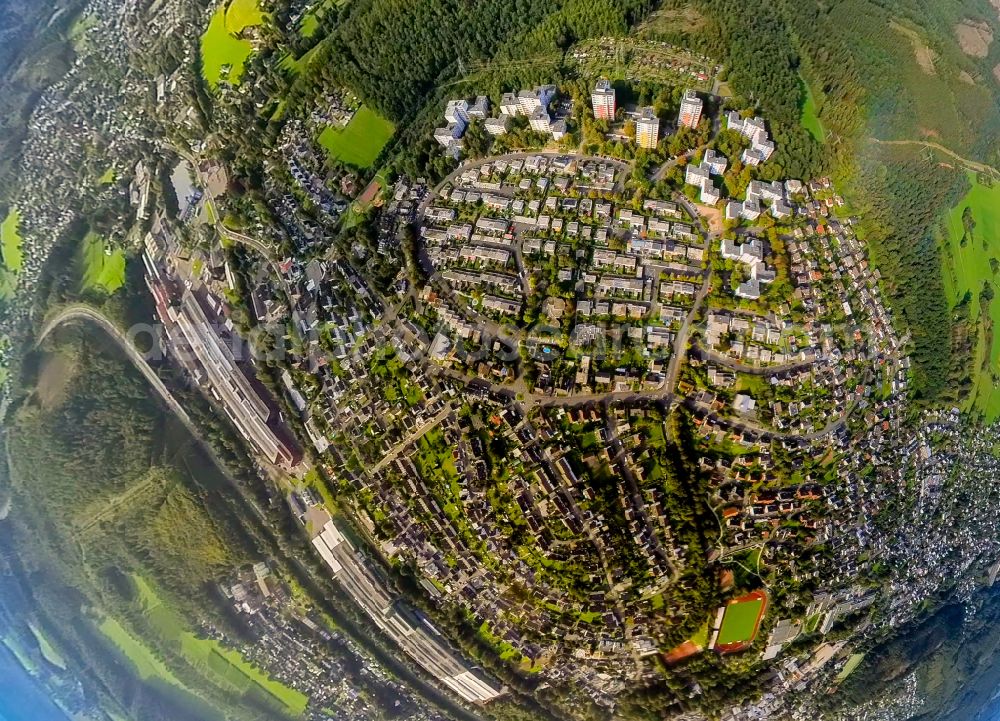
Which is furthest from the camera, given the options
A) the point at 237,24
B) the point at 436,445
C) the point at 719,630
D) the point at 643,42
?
the point at 237,24

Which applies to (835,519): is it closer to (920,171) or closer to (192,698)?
(920,171)

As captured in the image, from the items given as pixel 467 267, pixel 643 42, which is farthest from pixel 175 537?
pixel 643 42

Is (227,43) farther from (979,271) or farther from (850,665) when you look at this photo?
(850,665)

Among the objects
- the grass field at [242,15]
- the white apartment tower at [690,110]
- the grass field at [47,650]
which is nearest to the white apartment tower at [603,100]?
the white apartment tower at [690,110]

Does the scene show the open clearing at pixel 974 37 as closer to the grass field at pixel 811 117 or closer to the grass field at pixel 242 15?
the grass field at pixel 811 117

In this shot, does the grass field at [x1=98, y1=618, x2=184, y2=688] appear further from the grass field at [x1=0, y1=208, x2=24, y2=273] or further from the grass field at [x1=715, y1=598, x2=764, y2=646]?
the grass field at [x1=715, y1=598, x2=764, y2=646]

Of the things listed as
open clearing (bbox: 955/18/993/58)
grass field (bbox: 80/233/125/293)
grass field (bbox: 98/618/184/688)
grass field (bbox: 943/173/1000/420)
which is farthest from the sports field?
grass field (bbox: 80/233/125/293)
